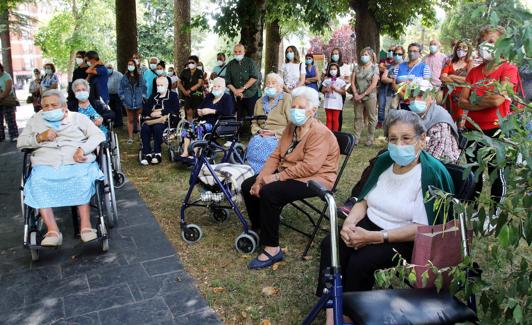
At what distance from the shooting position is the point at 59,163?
4.55 meters

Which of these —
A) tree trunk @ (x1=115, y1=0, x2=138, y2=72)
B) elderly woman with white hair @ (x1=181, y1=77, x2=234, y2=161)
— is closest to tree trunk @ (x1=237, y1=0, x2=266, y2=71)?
elderly woman with white hair @ (x1=181, y1=77, x2=234, y2=161)

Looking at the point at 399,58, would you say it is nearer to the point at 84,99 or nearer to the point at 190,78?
the point at 190,78

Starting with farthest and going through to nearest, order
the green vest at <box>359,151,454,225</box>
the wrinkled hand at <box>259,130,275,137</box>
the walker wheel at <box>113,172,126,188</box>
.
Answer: the walker wheel at <box>113,172,126,188</box> < the wrinkled hand at <box>259,130,275,137</box> < the green vest at <box>359,151,454,225</box>

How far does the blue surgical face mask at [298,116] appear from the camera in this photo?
4.24 meters

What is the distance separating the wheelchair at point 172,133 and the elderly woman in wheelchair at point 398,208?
17.3 feet

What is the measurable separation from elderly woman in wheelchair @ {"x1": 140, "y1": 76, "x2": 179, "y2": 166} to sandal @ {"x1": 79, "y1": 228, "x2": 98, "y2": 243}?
3.68 meters

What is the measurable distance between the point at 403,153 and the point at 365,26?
13.2 metres

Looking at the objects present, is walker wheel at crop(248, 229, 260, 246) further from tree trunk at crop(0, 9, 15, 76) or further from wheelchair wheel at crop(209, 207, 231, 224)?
tree trunk at crop(0, 9, 15, 76)

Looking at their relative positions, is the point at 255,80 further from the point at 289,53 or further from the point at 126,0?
the point at 126,0

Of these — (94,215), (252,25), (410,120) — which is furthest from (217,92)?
(410,120)

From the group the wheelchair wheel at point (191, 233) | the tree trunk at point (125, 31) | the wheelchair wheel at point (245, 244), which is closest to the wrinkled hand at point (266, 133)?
the wheelchair wheel at point (191, 233)

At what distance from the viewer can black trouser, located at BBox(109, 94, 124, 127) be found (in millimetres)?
11859

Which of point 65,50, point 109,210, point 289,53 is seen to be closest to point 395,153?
point 109,210

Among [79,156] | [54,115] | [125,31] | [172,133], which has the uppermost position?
[125,31]
